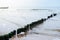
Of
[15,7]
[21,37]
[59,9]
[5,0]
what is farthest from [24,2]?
[21,37]

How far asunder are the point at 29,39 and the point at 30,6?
3.35 meters

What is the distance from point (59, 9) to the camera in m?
4.16

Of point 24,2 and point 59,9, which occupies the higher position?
point 24,2

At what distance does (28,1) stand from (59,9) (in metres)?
1.15

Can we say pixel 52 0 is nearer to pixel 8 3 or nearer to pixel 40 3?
pixel 40 3

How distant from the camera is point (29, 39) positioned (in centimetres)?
113

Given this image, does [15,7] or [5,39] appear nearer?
[5,39]

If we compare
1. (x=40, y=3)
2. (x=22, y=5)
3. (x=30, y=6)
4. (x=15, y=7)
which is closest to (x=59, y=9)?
(x=40, y=3)

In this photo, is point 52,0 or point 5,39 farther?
point 52,0

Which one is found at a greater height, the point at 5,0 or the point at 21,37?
the point at 5,0

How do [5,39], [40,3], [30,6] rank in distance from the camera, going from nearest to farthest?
[5,39]
[40,3]
[30,6]

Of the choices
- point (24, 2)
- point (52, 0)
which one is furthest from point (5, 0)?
point (52, 0)

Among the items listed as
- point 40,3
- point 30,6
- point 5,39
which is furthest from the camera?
point 30,6

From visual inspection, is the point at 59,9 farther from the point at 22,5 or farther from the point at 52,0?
the point at 22,5
